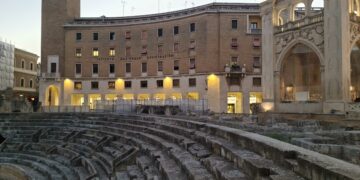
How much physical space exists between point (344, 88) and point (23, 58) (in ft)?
190

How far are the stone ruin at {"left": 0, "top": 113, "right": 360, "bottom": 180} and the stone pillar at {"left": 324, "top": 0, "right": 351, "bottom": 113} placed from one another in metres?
9.13

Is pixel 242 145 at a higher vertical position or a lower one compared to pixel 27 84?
lower

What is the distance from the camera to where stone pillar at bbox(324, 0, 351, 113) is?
2008 cm

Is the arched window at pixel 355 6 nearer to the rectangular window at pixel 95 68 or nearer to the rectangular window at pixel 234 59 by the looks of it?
the rectangular window at pixel 234 59

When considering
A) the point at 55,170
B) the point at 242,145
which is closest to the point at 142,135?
the point at 55,170

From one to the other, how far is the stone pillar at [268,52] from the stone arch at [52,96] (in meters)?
33.4

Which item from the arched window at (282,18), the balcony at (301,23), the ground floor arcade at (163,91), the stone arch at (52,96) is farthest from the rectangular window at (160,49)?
the balcony at (301,23)

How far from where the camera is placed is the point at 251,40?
144ft

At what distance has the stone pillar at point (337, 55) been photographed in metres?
20.1

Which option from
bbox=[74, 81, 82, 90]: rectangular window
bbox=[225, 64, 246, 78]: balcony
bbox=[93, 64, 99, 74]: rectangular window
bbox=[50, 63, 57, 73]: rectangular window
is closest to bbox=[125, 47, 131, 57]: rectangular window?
bbox=[93, 64, 99, 74]: rectangular window

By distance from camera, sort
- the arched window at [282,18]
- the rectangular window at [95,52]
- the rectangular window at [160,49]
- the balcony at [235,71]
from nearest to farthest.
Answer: the arched window at [282,18], the balcony at [235,71], the rectangular window at [160,49], the rectangular window at [95,52]

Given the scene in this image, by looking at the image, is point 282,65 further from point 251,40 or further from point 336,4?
point 251,40

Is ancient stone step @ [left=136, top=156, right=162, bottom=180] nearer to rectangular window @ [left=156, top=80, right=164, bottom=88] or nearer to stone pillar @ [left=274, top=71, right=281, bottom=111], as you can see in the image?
stone pillar @ [left=274, top=71, right=281, bottom=111]

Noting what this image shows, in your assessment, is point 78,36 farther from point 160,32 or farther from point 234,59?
point 234,59
